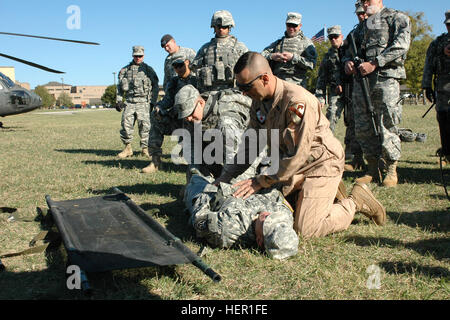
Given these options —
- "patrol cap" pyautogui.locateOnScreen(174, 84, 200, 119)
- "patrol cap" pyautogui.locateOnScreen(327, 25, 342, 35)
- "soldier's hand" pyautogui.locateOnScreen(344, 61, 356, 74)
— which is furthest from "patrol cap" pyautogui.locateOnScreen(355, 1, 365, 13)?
"patrol cap" pyautogui.locateOnScreen(174, 84, 200, 119)

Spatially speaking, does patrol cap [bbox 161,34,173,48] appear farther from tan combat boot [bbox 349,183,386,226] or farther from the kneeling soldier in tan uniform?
tan combat boot [bbox 349,183,386,226]

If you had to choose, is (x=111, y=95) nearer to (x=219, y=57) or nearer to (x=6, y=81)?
(x=6, y=81)

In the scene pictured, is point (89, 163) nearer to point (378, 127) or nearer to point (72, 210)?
point (72, 210)

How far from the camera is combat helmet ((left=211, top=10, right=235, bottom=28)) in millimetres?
6620

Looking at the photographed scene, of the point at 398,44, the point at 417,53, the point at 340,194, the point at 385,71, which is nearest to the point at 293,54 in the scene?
the point at 385,71

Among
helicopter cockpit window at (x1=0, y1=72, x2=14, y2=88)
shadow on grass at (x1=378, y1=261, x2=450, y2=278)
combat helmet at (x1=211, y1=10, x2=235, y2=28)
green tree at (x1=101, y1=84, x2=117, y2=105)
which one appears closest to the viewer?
shadow on grass at (x1=378, y1=261, x2=450, y2=278)

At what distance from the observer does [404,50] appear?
18.6 feet

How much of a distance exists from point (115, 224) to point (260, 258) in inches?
50.5

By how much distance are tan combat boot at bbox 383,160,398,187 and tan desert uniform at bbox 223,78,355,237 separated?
6.89ft

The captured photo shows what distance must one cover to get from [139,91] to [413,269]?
805 centimetres

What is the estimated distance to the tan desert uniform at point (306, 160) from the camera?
346cm

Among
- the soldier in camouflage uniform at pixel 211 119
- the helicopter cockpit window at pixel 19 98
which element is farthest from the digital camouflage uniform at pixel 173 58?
the helicopter cockpit window at pixel 19 98

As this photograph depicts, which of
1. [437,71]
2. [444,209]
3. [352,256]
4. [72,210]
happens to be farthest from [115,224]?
[437,71]

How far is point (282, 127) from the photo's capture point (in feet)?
12.1
